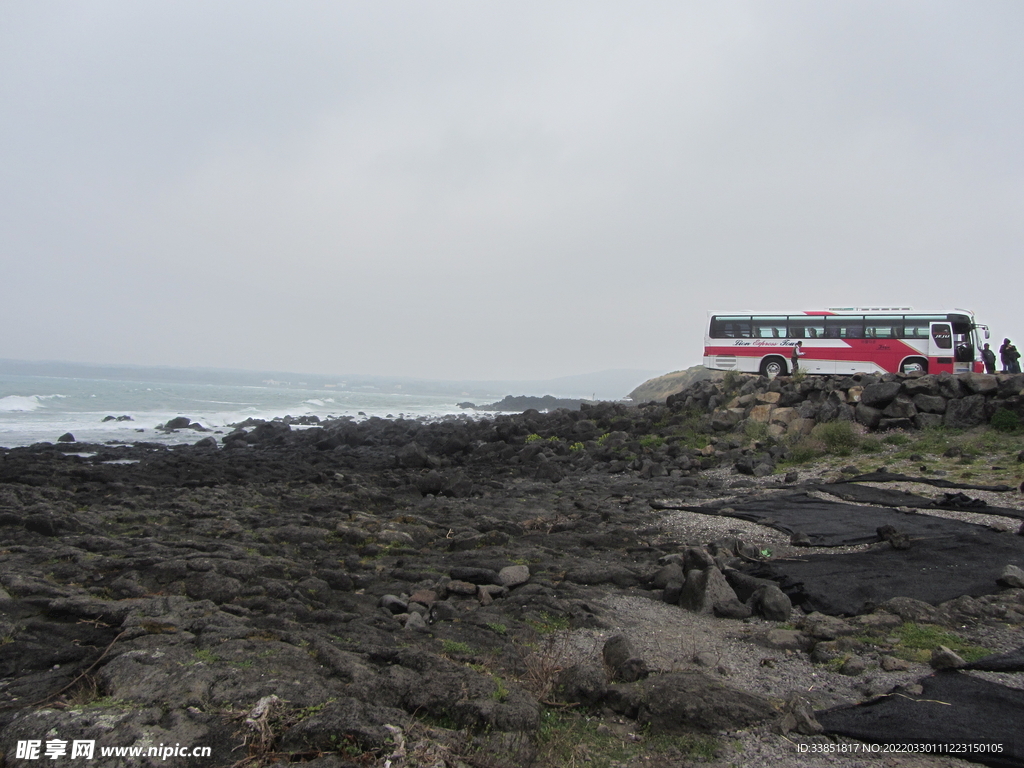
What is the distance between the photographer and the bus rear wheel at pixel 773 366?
24359 millimetres

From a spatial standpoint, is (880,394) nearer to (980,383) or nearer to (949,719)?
(980,383)

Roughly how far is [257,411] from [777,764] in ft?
141

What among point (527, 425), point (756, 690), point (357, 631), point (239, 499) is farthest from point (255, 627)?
point (527, 425)

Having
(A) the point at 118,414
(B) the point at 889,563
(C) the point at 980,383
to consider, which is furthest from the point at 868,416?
(A) the point at 118,414

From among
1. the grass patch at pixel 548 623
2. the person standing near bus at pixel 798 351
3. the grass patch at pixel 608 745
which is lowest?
the grass patch at pixel 548 623

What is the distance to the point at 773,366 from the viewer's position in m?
24.5

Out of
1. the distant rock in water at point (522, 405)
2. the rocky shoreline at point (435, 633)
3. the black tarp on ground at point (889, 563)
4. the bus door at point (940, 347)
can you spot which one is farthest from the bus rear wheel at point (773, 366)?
the distant rock in water at point (522, 405)

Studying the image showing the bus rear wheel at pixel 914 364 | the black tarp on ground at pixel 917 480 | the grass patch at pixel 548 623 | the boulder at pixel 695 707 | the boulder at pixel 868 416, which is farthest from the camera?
the bus rear wheel at pixel 914 364

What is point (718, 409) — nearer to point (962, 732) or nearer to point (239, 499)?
point (239, 499)

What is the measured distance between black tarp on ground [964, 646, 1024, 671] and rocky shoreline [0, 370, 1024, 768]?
75 mm

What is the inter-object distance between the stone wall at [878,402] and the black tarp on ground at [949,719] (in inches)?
526

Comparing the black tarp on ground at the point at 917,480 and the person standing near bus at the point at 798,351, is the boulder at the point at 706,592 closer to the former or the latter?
the black tarp on ground at the point at 917,480

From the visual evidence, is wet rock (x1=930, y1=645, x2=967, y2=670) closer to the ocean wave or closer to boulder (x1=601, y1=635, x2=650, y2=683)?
boulder (x1=601, y1=635, x2=650, y2=683)

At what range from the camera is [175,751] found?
292 cm
